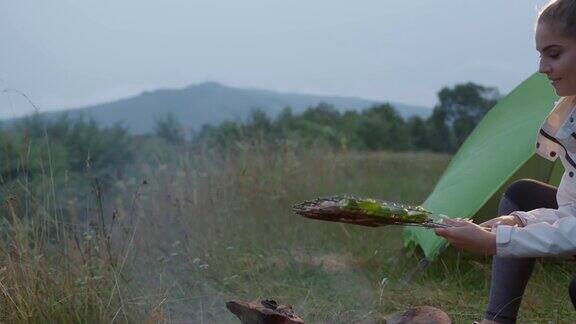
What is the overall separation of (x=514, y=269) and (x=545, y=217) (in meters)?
0.30

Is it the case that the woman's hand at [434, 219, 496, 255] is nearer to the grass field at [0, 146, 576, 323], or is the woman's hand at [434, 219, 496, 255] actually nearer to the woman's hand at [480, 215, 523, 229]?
the woman's hand at [480, 215, 523, 229]

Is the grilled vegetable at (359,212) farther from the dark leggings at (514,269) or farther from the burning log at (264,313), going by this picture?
the dark leggings at (514,269)

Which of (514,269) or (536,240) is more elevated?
(536,240)

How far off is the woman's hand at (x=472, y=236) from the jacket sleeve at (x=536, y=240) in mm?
20

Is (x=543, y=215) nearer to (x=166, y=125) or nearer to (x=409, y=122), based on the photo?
(x=166, y=125)

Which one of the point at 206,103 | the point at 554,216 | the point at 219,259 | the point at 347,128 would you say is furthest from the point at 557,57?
the point at 206,103

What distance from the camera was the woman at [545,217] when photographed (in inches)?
85.5

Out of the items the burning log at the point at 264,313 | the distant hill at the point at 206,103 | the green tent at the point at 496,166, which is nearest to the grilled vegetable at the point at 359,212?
the burning log at the point at 264,313

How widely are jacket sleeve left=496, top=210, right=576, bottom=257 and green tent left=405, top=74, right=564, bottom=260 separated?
1.66 m

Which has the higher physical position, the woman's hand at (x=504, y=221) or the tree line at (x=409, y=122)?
the woman's hand at (x=504, y=221)

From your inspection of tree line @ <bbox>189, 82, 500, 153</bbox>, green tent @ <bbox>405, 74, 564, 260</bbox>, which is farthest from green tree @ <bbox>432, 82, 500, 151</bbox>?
green tent @ <bbox>405, 74, 564, 260</bbox>

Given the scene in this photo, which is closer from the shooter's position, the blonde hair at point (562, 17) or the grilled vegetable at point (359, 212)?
the grilled vegetable at point (359, 212)

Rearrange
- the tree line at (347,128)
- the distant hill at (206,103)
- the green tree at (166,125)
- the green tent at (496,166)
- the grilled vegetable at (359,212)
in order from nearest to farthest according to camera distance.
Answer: the grilled vegetable at (359,212), the green tent at (496,166), the tree line at (347,128), the green tree at (166,125), the distant hill at (206,103)

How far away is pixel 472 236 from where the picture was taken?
2.15 metres
